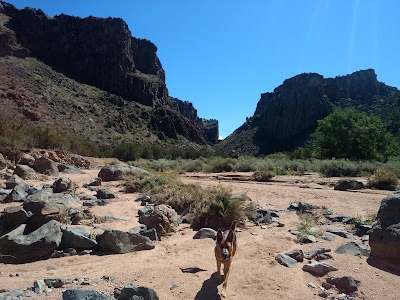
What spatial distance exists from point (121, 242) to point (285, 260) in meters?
2.94

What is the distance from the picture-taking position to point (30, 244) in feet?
21.1

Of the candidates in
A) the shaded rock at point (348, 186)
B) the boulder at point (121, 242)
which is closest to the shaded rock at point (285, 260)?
the boulder at point (121, 242)

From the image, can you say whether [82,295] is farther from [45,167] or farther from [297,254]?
[45,167]

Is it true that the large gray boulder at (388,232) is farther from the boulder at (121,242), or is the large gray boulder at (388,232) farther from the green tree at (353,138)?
the green tree at (353,138)

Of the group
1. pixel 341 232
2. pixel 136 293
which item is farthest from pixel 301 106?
pixel 136 293

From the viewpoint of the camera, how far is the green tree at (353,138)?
117ft

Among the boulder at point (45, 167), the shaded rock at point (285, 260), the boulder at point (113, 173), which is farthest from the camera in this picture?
the boulder at point (113, 173)

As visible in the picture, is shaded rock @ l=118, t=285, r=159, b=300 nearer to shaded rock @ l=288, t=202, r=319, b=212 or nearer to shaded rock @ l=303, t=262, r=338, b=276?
shaded rock @ l=303, t=262, r=338, b=276

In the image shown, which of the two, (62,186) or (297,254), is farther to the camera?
(62,186)

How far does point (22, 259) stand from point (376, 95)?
10399cm

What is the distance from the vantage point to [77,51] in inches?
3767

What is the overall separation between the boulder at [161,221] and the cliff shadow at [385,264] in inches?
164

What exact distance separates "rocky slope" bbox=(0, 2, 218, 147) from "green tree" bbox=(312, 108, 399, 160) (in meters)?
37.5

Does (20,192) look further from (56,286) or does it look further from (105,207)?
(56,286)
